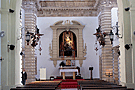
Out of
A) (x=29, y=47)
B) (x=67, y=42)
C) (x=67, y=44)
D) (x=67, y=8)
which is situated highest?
(x=67, y=8)

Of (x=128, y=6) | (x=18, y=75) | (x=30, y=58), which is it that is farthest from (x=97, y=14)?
(x=18, y=75)

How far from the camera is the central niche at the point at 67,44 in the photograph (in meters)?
20.6

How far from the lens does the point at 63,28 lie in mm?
20844

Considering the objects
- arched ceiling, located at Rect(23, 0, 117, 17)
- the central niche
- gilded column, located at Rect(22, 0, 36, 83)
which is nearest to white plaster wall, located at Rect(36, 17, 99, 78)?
arched ceiling, located at Rect(23, 0, 117, 17)

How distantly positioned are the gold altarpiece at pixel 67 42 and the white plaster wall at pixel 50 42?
442mm

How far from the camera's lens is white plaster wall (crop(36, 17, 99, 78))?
20594mm

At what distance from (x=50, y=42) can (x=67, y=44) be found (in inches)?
71.0

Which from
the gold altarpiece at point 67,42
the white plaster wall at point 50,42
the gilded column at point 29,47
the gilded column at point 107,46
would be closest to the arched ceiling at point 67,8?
the white plaster wall at point 50,42

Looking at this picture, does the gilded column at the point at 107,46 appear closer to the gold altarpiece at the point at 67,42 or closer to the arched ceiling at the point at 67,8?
the arched ceiling at the point at 67,8

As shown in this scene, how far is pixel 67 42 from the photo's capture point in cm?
2086

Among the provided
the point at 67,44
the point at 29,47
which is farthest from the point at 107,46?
Result: the point at 29,47

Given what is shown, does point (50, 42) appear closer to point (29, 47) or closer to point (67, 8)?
point (29, 47)

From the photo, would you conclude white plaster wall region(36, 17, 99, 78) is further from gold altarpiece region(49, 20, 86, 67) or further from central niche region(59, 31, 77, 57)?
central niche region(59, 31, 77, 57)

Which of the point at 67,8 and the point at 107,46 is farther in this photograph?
the point at 67,8
